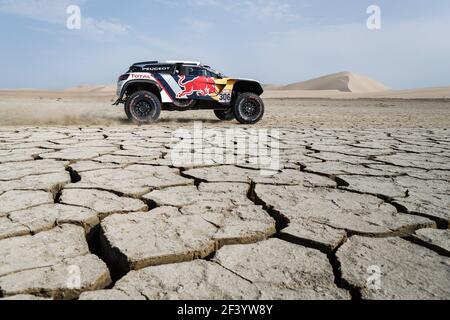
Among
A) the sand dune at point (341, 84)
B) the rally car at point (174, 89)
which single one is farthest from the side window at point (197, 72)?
the sand dune at point (341, 84)

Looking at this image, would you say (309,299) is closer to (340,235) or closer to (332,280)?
(332,280)

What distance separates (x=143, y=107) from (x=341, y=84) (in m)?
50.6

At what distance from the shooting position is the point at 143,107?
648 centimetres

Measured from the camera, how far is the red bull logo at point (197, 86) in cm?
646

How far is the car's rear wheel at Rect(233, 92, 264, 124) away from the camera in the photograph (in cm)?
673

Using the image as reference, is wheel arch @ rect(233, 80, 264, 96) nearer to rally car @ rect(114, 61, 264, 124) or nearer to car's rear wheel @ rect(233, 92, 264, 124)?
rally car @ rect(114, 61, 264, 124)

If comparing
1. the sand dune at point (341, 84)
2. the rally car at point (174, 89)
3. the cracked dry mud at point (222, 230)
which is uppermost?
the sand dune at point (341, 84)

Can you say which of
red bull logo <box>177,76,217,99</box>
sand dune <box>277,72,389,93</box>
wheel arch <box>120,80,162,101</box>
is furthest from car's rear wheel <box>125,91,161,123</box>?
sand dune <box>277,72,389,93</box>

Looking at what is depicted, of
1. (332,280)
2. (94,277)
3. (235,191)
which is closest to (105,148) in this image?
(235,191)

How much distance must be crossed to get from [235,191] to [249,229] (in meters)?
0.63

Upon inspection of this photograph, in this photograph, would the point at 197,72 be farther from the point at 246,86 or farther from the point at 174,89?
the point at 246,86

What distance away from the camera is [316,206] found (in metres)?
1.97

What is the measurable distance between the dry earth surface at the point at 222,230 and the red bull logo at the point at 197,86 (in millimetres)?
3571

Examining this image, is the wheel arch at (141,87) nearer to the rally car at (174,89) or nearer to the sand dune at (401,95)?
the rally car at (174,89)
